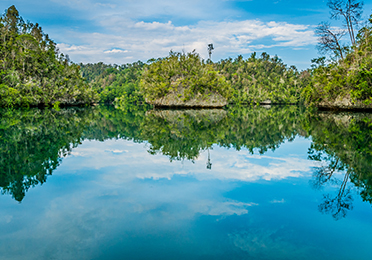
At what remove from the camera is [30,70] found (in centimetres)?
4247

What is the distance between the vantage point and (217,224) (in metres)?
3.90

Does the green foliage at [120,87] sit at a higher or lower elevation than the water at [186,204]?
higher

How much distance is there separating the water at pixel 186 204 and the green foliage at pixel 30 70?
3159cm

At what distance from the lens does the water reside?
3.29 meters

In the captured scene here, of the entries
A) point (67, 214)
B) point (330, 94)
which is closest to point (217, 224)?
point (67, 214)

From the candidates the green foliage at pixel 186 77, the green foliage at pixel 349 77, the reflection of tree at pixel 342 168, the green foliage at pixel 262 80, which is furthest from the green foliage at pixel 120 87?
the reflection of tree at pixel 342 168

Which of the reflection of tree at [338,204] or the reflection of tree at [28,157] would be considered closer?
the reflection of tree at [338,204]

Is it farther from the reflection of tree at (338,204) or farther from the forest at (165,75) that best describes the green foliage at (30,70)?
the reflection of tree at (338,204)

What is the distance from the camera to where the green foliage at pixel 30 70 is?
35969 mm

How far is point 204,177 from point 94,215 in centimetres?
277

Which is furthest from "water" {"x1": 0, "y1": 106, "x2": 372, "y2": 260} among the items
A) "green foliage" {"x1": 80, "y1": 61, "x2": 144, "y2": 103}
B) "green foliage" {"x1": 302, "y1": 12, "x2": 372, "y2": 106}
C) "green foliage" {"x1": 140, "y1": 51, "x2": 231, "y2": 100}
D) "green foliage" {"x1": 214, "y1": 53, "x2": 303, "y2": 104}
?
"green foliage" {"x1": 80, "y1": 61, "x2": 144, "y2": 103}

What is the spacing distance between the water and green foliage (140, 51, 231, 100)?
123ft

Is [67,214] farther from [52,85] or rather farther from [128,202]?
[52,85]

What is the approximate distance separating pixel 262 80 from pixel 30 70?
241ft
